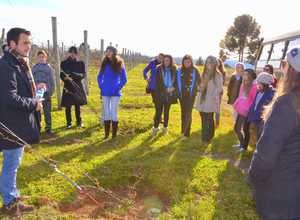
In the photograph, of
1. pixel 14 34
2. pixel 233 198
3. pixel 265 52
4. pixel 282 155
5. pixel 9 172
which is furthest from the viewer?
pixel 265 52

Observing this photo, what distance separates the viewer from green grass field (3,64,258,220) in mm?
4641

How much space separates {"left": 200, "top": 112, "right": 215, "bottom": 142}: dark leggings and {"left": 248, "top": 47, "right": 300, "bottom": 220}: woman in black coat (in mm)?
5481

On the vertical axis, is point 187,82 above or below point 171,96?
above

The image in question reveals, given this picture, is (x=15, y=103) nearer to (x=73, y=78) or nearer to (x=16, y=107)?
(x=16, y=107)

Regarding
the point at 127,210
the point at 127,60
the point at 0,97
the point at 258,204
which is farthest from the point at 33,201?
the point at 127,60

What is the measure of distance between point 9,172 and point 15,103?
0.81 metres

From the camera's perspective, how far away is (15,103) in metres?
3.83

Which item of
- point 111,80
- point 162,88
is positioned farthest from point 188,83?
point 111,80

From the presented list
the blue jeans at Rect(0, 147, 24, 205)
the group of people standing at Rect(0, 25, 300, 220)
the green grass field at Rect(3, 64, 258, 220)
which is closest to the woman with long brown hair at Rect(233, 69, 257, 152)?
the group of people standing at Rect(0, 25, 300, 220)

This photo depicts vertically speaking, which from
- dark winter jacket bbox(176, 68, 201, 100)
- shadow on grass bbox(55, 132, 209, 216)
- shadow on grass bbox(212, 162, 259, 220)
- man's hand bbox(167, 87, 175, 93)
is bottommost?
shadow on grass bbox(55, 132, 209, 216)

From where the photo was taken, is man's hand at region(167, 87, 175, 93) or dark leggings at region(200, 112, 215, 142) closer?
dark leggings at region(200, 112, 215, 142)

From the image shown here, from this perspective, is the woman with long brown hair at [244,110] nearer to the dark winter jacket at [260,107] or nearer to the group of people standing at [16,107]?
the dark winter jacket at [260,107]

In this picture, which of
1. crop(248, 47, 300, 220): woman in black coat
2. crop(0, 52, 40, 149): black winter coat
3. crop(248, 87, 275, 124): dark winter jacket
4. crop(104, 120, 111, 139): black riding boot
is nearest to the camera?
crop(248, 47, 300, 220): woman in black coat

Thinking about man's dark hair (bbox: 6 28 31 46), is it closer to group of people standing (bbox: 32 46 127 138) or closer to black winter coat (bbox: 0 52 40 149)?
black winter coat (bbox: 0 52 40 149)
